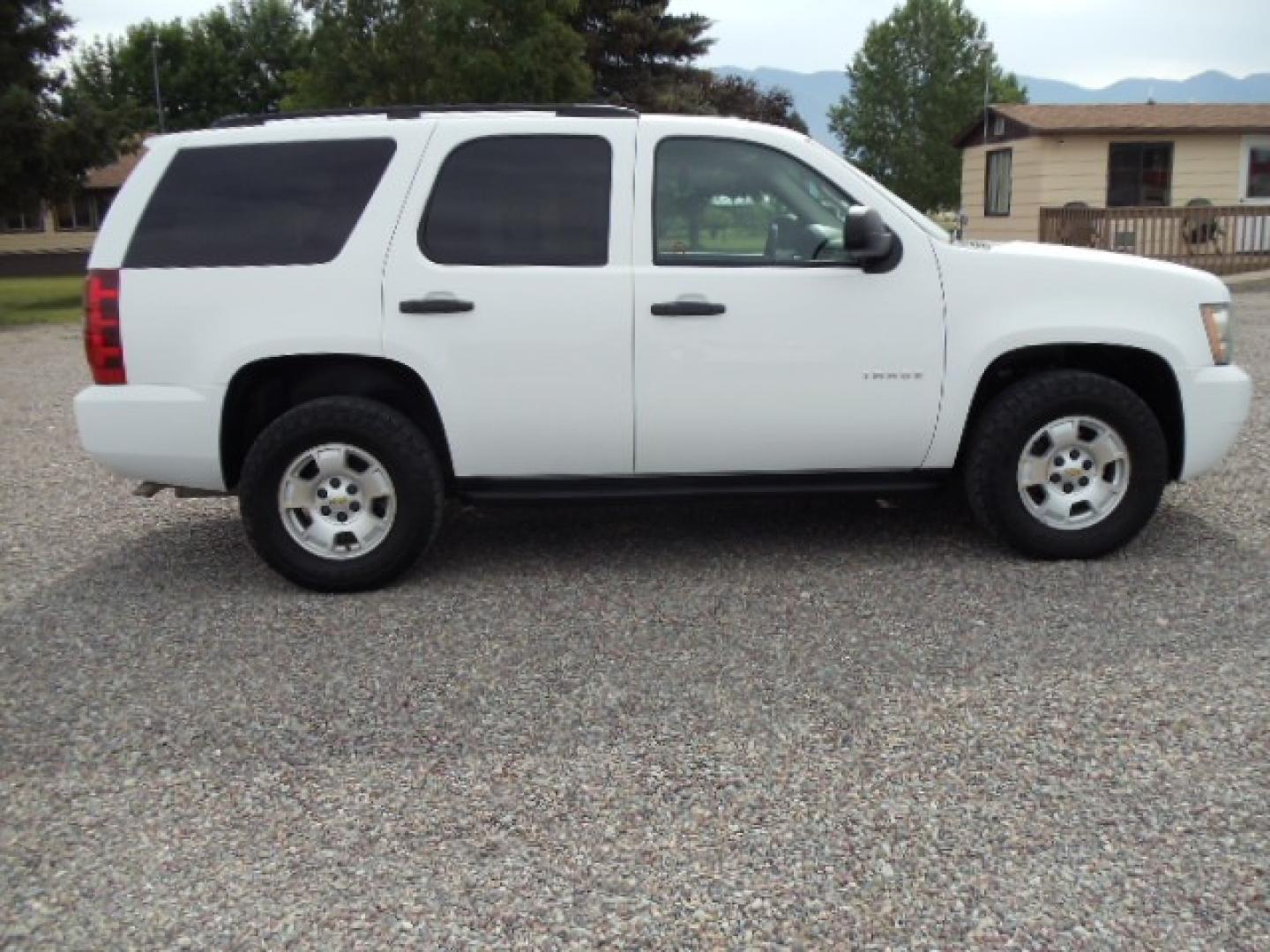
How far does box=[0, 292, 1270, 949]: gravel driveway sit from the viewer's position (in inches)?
117

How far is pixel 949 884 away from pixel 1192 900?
0.55 m

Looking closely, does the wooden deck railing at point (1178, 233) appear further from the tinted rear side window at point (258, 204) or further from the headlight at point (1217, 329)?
the tinted rear side window at point (258, 204)

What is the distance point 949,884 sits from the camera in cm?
304

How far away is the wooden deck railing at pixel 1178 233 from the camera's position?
21172 millimetres

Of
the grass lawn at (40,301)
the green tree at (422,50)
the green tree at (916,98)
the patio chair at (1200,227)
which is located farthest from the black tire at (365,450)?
the green tree at (916,98)

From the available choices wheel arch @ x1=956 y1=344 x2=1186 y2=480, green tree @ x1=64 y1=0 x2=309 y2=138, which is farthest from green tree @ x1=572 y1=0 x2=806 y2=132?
wheel arch @ x1=956 y1=344 x2=1186 y2=480

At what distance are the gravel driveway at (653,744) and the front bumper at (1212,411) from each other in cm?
46

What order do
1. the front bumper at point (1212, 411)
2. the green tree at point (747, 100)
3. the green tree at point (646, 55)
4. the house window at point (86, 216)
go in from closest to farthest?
the front bumper at point (1212, 411)
the green tree at point (646, 55)
the green tree at point (747, 100)
the house window at point (86, 216)

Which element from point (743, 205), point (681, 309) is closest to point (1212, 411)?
point (743, 205)

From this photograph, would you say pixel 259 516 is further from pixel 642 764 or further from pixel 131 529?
pixel 642 764

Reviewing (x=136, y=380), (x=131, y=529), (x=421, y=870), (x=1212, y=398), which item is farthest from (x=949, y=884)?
(x=131, y=529)

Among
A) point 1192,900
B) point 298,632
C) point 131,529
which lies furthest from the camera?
point 131,529

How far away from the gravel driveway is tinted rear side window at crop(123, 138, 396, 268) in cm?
145

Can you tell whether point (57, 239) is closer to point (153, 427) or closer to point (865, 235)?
point (153, 427)
